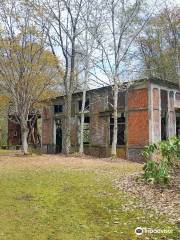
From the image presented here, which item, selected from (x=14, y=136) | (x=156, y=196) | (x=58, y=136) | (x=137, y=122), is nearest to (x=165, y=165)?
(x=156, y=196)

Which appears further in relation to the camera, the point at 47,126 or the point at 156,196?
the point at 47,126

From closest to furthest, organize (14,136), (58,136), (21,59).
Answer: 1. (21,59)
2. (58,136)
3. (14,136)

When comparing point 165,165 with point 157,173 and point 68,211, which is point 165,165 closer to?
point 157,173

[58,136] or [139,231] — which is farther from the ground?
[58,136]

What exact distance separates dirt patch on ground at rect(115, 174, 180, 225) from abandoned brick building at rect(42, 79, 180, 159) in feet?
41.9

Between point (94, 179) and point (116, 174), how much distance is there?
1.56 metres

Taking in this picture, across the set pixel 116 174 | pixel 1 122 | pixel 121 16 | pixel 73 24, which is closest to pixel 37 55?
pixel 73 24

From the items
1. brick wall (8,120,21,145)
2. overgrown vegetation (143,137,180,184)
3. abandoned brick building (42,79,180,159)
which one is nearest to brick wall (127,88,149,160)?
abandoned brick building (42,79,180,159)

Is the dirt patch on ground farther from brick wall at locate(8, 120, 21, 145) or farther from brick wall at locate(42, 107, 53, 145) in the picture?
brick wall at locate(8, 120, 21, 145)

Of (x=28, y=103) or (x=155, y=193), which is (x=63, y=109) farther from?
(x=155, y=193)

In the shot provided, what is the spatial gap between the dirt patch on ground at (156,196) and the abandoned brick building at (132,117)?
503 inches

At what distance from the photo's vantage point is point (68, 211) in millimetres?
10148

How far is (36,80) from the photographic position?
25.8 metres

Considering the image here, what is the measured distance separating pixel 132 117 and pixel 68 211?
55.7 ft
